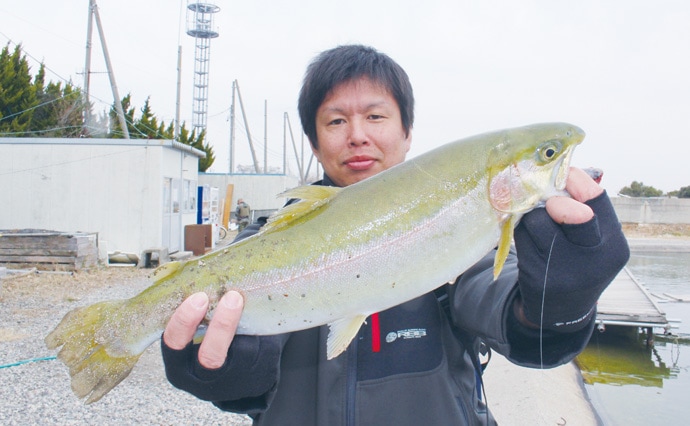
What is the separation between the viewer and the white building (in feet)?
57.0

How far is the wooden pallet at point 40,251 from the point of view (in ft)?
48.8

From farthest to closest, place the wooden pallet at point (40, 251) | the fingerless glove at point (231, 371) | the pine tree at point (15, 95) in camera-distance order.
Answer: the pine tree at point (15, 95) → the wooden pallet at point (40, 251) → the fingerless glove at point (231, 371)

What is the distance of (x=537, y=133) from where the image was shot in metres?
2.33

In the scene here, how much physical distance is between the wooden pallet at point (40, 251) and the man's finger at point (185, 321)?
1412cm

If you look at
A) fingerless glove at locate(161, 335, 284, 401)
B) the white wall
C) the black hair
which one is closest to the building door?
the black hair

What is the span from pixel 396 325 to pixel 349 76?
1.34 metres

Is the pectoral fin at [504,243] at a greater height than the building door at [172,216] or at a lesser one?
greater

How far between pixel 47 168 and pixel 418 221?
18209mm

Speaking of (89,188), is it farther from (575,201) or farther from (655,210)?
(655,210)

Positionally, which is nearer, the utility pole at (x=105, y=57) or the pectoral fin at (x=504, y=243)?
the pectoral fin at (x=504, y=243)

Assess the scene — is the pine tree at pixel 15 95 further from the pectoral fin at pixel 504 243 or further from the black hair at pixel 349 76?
the pectoral fin at pixel 504 243

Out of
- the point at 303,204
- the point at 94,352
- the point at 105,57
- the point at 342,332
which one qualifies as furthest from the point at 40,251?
the point at 342,332

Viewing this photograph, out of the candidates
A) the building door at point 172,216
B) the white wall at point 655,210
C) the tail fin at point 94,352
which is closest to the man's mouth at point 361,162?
the tail fin at point 94,352

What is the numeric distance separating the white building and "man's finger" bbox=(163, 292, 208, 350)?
15761mm
